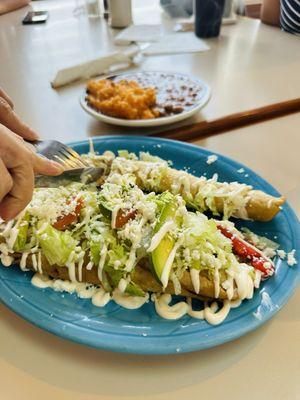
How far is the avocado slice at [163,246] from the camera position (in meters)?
0.78

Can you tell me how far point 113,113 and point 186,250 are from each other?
0.82m

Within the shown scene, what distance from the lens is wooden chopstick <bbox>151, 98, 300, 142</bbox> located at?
1.50m

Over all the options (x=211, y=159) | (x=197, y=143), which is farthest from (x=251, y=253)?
(x=197, y=143)

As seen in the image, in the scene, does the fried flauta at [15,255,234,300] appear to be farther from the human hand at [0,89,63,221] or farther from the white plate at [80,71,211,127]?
the white plate at [80,71,211,127]

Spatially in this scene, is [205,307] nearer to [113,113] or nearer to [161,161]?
[161,161]

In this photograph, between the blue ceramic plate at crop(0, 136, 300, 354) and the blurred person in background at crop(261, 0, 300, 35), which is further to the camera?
the blurred person in background at crop(261, 0, 300, 35)

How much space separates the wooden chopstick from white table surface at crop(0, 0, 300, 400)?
0.04 m

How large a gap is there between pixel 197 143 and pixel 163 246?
77cm

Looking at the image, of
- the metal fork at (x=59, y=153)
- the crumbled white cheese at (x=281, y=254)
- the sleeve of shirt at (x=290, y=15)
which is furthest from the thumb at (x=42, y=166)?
the sleeve of shirt at (x=290, y=15)

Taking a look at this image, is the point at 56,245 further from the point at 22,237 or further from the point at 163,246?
the point at 163,246

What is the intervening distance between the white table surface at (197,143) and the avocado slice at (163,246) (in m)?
0.17

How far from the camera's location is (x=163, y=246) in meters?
0.81

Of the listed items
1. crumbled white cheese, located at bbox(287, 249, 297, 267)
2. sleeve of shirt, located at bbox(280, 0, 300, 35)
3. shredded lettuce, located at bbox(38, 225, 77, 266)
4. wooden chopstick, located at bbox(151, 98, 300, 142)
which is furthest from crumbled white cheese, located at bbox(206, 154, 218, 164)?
sleeve of shirt, located at bbox(280, 0, 300, 35)

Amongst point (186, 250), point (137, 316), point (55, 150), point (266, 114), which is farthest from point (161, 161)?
point (266, 114)
